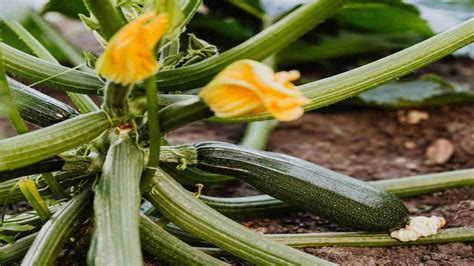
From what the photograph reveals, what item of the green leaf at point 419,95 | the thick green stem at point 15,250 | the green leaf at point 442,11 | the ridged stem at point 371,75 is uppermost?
the green leaf at point 442,11

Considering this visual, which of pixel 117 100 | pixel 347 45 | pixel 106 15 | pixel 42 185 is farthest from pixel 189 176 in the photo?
pixel 347 45

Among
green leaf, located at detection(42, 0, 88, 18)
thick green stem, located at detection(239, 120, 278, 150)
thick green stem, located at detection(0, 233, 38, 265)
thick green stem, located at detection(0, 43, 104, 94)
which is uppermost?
green leaf, located at detection(42, 0, 88, 18)

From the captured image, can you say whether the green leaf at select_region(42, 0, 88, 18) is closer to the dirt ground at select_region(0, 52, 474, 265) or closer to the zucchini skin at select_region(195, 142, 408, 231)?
the dirt ground at select_region(0, 52, 474, 265)

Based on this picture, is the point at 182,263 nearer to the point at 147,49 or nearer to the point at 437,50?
the point at 147,49

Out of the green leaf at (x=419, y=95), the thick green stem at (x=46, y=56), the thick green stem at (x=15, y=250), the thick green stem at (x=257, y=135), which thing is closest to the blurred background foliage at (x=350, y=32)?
the green leaf at (x=419, y=95)

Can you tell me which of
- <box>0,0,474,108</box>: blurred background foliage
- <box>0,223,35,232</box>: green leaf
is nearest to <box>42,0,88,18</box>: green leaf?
<box>0,0,474,108</box>: blurred background foliage

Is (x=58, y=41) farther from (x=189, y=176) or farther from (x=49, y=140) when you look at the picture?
(x=49, y=140)

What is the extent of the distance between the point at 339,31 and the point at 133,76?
1.75 metres

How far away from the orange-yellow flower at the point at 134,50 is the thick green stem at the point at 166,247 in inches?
15.8

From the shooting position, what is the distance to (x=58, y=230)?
4.11 ft

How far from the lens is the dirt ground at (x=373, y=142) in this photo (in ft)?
6.22

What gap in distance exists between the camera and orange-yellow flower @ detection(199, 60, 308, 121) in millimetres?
1001

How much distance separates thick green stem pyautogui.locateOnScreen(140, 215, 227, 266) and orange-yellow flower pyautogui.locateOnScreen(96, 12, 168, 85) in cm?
40

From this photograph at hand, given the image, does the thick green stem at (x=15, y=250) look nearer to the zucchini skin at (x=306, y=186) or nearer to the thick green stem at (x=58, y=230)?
the thick green stem at (x=58, y=230)
